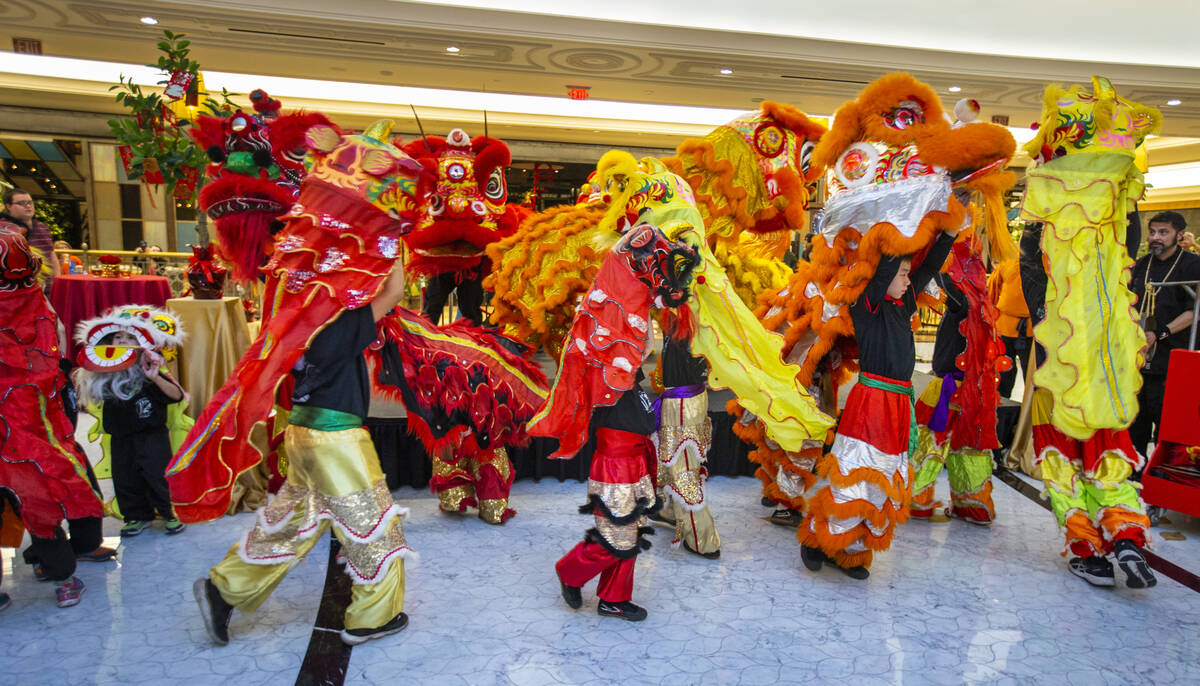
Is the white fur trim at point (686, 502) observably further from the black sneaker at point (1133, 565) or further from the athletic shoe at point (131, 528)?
the athletic shoe at point (131, 528)

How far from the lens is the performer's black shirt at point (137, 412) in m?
3.06

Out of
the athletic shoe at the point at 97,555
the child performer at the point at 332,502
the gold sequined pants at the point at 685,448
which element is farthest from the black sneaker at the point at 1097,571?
the athletic shoe at the point at 97,555

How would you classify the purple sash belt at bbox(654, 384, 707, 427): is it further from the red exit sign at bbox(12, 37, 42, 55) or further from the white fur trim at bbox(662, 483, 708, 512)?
the red exit sign at bbox(12, 37, 42, 55)

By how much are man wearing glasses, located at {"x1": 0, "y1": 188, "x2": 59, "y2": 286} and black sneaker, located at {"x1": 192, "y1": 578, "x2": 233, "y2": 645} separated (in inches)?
59.2

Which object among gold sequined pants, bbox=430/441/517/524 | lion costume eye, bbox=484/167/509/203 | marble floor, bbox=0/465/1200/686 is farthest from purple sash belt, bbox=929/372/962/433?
lion costume eye, bbox=484/167/509/203

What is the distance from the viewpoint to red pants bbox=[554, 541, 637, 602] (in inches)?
95.0

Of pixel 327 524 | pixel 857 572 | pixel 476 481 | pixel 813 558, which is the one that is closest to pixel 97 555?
pixel 327 524

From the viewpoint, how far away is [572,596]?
255 cm

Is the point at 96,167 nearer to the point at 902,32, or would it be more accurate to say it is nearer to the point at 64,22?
the point at 64,22

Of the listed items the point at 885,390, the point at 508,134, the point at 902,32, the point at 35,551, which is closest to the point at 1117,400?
the point at 885,390

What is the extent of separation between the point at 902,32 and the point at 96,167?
10.7 meters

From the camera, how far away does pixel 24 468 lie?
8.05 ft

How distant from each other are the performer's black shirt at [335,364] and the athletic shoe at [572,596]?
1.05m

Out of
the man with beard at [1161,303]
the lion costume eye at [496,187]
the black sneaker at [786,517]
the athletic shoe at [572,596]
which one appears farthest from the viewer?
the man with beard at [1161,303]
